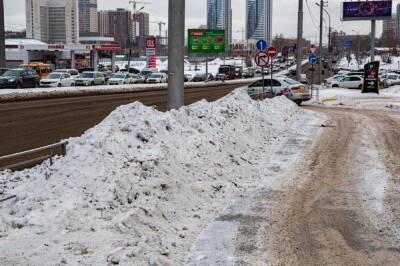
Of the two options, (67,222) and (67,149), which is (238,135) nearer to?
(67,149)

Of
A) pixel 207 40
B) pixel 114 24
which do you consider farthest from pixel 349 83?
pixel 114 24

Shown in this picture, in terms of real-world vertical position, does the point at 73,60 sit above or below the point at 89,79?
above

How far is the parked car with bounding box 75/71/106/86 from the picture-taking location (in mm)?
51344

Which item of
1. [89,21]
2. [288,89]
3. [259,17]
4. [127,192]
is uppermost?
[89,21]

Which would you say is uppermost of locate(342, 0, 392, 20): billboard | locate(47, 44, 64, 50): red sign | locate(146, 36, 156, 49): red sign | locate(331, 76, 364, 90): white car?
locate(342, 0, 392, 20): billboard

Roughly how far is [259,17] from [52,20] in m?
63.5

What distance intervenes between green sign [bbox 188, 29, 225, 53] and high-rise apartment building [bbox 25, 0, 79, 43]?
7233cm

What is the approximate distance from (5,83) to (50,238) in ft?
127

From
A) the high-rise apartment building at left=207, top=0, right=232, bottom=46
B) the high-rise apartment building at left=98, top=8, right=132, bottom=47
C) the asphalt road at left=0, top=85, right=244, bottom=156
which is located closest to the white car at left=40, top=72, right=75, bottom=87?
the asphalt road at left=0, top=85, right=244, bottom=156

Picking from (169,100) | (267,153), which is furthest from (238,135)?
(169,100)

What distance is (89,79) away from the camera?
172 ft

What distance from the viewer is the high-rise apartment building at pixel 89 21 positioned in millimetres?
164000

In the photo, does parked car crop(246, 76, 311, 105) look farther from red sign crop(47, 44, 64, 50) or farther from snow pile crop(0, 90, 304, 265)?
red sign crop(47, 44, 64, 50)

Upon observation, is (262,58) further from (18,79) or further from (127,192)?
(18,79)
